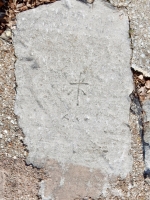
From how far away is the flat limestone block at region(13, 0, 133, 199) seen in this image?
2.33 meters

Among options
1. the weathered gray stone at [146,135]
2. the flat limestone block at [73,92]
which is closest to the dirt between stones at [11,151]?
the flat limestone block at [73,92]

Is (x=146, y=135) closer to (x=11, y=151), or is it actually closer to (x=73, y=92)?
(x=73, y=92)

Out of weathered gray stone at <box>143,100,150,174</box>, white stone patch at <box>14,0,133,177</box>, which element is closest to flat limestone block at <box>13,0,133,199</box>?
white stone patch at <box>14,0,133,177</box>

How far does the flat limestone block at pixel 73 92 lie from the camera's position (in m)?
2.33

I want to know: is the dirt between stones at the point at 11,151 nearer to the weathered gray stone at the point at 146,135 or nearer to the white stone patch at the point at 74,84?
the white stone patch at the point at 74,84

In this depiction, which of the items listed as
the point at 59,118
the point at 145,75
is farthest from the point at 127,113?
the point at 59,118

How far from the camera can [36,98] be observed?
2.33m

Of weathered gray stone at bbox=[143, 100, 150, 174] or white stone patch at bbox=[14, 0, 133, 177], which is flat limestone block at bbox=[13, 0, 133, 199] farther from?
weathered gray stone at bbox=[143, 100, 150, 174]

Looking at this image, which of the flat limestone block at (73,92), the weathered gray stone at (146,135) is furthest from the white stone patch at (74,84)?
the weathered gray stone at (146,135)

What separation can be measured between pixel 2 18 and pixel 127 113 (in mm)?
1141

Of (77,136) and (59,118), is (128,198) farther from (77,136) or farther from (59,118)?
(59,118)

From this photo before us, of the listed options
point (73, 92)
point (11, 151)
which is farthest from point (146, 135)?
point (11, 151)

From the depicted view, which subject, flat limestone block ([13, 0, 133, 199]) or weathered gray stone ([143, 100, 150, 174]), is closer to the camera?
flat limestone block ([13, 0, 133, 199])

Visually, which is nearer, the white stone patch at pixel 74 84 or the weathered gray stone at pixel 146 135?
the white stone patch at pixel 74 84
